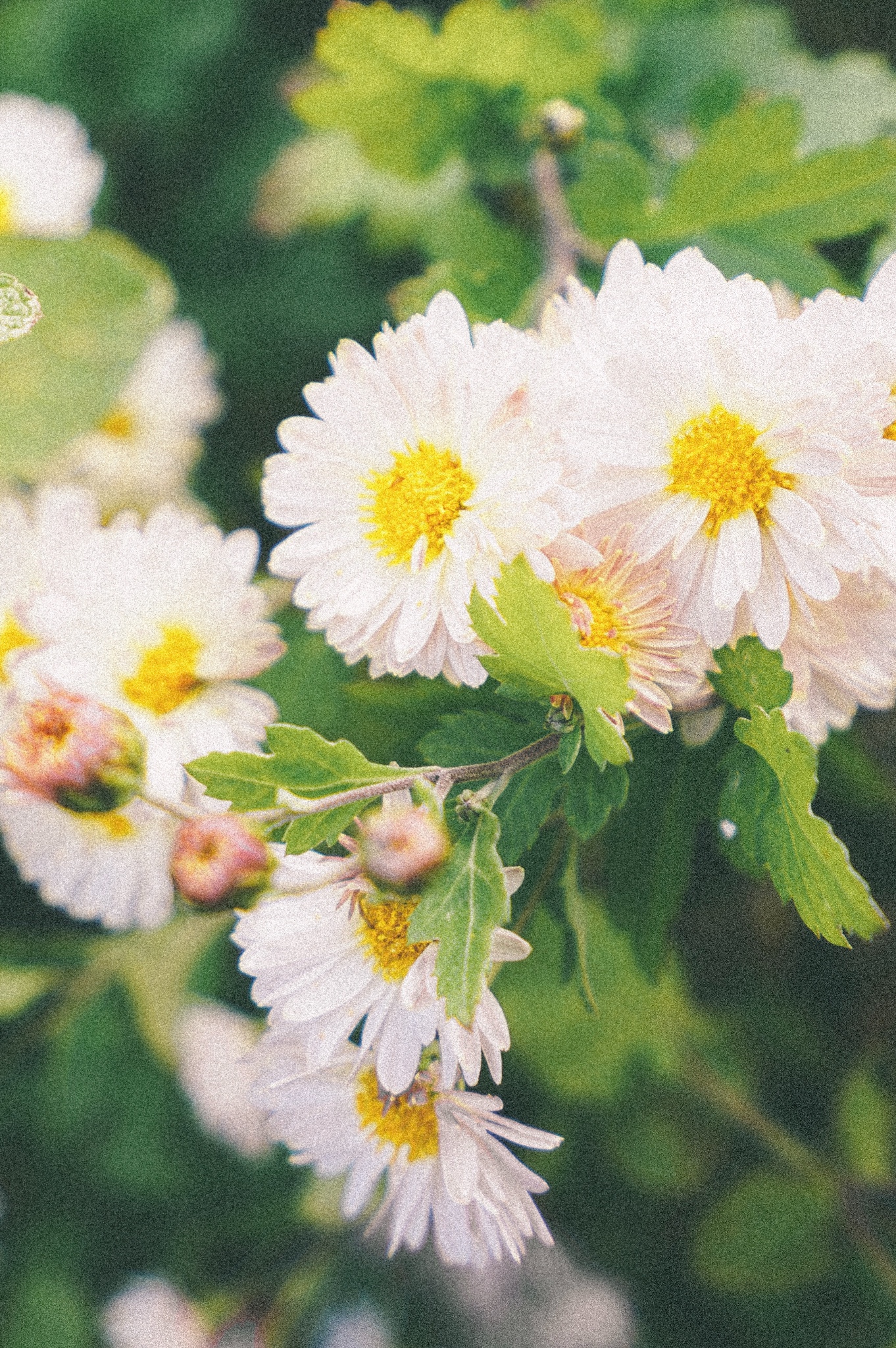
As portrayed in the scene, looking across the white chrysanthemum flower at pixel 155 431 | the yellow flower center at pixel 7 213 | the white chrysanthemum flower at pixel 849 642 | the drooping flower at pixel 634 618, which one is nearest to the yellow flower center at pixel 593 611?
the drooping flower at pixel 634 618

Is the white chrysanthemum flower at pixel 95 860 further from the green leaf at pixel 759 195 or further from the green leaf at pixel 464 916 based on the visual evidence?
the green leaf at pixel 759 195

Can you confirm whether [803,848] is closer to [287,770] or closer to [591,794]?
[591,794]

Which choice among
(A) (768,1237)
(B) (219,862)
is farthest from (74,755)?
(A) (768,1237)

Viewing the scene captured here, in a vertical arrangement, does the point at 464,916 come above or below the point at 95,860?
above

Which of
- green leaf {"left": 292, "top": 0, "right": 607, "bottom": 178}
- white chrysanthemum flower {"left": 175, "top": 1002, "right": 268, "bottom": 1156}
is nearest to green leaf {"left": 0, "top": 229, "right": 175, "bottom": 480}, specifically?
green leaf {"left": 292, "top": 0, "right": 607, "bottom": 178}

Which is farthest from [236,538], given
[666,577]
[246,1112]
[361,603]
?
[246,1112]

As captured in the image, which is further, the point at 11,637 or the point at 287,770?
the point at 11,637

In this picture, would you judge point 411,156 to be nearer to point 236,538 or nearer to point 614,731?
point 236,538
